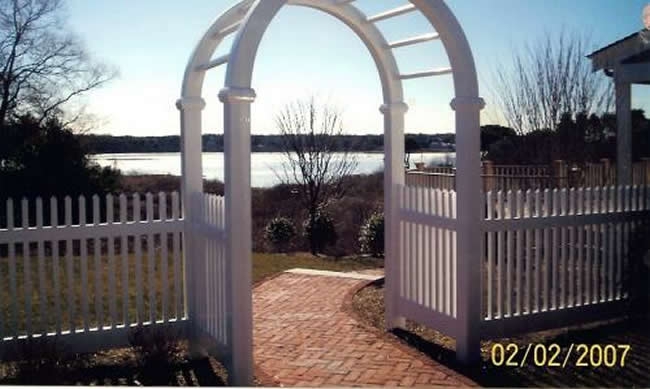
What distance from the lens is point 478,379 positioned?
3.65 metres

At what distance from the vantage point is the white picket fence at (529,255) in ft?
13.6

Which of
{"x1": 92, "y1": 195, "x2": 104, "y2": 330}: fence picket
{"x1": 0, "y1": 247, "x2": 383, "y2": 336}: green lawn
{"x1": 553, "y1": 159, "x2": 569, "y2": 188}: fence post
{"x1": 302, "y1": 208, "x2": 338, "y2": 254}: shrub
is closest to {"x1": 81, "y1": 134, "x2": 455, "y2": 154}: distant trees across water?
{"x1": 92, "y1": 195, "x2": 104, "y2": 330}: fence picket

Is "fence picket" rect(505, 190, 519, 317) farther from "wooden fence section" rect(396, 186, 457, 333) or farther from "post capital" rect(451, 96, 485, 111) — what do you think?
"post capital" rect(451, 96, 485, 111)

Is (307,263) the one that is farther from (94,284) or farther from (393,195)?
(393,195)

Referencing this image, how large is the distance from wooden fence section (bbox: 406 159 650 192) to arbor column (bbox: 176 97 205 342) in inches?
128

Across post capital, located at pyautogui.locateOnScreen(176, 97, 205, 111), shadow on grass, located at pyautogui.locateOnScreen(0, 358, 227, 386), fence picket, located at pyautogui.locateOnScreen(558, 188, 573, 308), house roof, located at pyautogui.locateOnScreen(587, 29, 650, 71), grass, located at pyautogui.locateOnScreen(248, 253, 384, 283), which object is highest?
house roof, located at pyautogui.locateOnScreen(587, 29, 650, 71)

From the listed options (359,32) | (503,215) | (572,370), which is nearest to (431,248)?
(503,215)

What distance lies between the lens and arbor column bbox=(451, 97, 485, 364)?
3.80 metres

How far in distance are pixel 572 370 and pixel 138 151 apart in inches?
130

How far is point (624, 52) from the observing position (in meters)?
5.27

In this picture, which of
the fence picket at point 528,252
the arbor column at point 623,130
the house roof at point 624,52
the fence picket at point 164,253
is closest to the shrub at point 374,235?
the arbor column at point 623,130

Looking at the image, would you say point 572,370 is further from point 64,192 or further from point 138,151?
point 64,192

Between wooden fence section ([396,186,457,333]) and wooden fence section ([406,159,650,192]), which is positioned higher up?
wooden fence section ([406,159,650,192])

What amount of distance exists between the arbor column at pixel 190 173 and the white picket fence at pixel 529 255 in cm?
159
